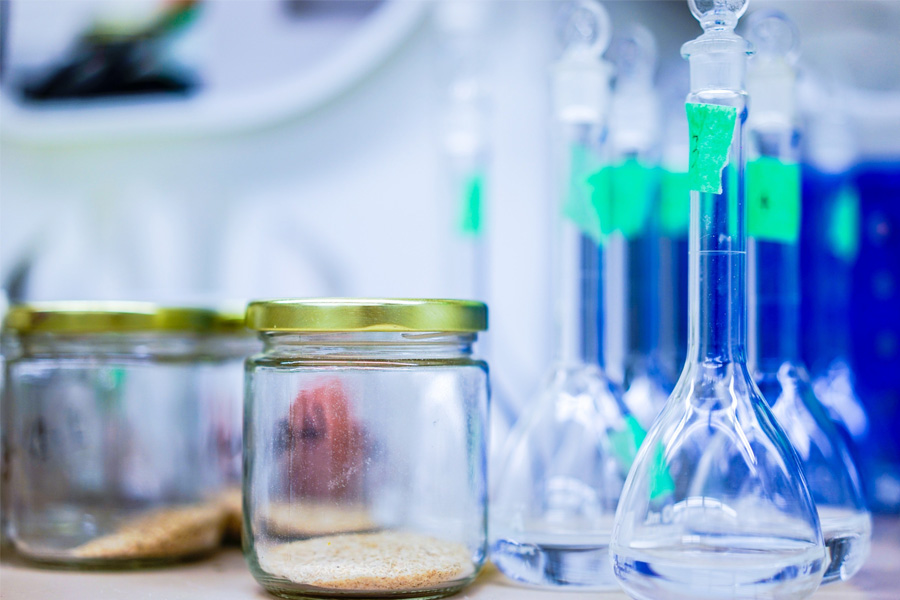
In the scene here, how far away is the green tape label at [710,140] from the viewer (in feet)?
1.19

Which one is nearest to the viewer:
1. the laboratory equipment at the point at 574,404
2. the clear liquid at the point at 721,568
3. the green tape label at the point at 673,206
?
the clear liquid at the point at 721,568

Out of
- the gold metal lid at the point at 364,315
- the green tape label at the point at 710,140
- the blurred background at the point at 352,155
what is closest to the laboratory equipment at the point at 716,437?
the green tape label at the point at 710,140

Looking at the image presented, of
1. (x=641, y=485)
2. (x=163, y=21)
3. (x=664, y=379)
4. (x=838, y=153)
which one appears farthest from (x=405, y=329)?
(x=163, y=21)

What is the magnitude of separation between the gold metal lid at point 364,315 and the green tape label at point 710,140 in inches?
4.8

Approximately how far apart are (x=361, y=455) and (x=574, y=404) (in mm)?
129

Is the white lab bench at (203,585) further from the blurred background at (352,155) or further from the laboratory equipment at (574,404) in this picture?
the blurred background at (352,155)

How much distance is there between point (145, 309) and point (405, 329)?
18cm

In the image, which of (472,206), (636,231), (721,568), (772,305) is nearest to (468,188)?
(472,206)

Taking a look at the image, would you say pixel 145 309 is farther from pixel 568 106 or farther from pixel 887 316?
pixel 887 316

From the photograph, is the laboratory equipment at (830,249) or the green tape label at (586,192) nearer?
the green tape label at (586,192)

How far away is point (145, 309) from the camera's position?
0.48 meters

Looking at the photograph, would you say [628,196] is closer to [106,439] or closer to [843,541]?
[843,541]

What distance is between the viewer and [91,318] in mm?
469

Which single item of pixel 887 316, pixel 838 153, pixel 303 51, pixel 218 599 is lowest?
pixel 218 599
